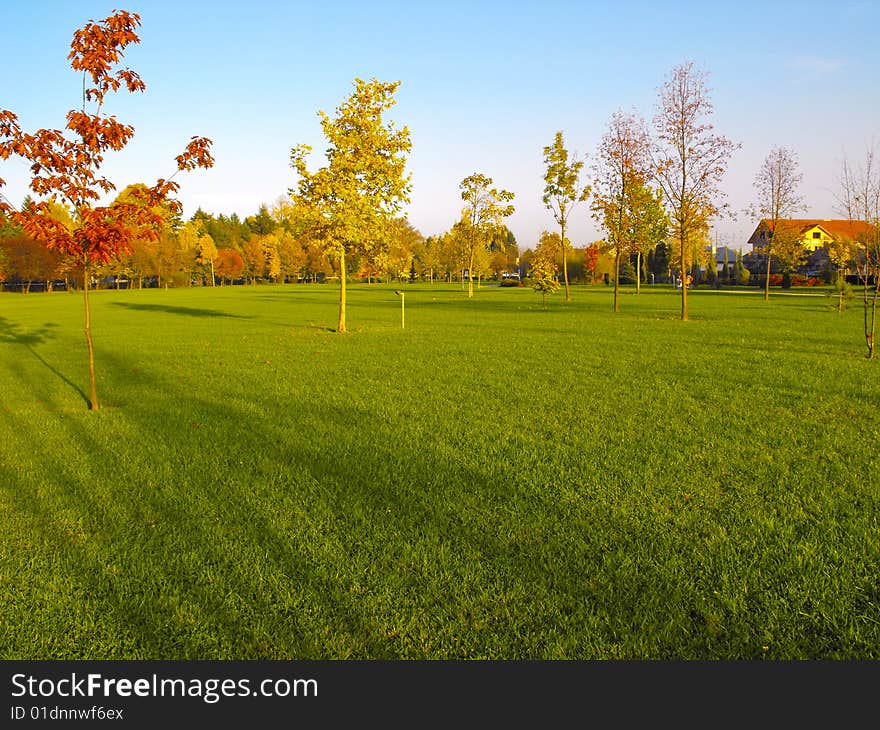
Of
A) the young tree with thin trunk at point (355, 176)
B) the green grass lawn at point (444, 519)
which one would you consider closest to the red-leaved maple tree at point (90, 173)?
the green grass lawn at point (444, 519)

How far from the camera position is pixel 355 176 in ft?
64.3

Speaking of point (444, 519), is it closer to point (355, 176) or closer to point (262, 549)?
point (262, 549)

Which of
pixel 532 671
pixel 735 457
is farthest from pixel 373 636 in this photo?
pixel 735 457

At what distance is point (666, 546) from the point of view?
407 centimetres

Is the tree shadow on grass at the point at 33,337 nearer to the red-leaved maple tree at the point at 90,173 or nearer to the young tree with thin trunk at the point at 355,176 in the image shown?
the red-leaved maple tree at the point at 90,173

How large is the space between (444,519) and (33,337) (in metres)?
20.8

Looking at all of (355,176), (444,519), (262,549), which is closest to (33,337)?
(355,176)

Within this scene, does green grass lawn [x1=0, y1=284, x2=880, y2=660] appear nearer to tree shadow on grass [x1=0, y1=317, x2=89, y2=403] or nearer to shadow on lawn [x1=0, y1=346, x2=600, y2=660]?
shadow on lawn [x1=0, y1=346, x2=600, y2=660]

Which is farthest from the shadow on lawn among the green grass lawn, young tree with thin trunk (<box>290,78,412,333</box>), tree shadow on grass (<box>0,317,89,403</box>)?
young tree with thin trunk (<box>290,78,412,333</box>)

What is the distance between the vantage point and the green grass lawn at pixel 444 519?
314 centimetres

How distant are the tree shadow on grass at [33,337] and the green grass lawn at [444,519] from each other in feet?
3.21

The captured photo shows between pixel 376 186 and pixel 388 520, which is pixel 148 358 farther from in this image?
pixel 388 520

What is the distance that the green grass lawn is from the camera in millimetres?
3141

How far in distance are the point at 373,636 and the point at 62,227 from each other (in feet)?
26.0
